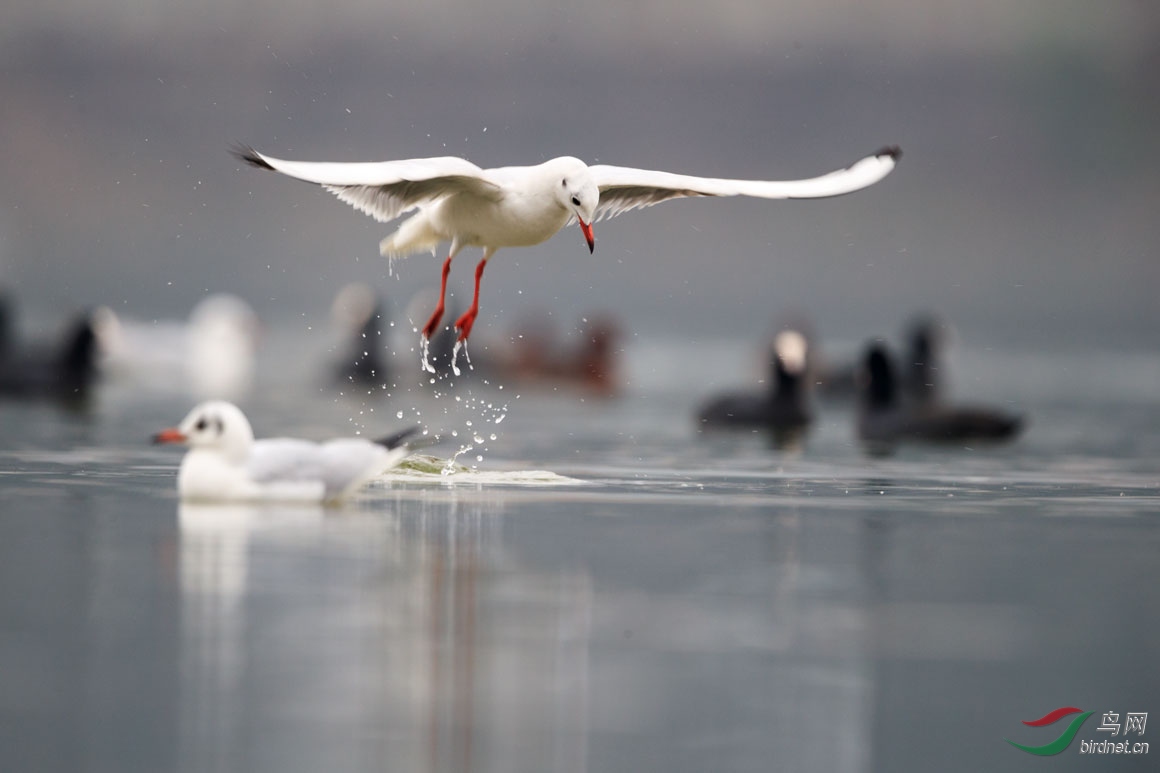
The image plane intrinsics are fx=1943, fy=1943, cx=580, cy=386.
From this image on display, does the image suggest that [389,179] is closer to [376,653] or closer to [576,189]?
[576,189]

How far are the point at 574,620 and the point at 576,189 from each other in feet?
14.0

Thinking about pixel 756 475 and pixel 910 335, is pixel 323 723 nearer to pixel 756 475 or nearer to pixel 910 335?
pixel 756 475

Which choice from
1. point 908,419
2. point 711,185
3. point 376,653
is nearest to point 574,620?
point 376,653

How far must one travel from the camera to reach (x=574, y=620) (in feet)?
22.6

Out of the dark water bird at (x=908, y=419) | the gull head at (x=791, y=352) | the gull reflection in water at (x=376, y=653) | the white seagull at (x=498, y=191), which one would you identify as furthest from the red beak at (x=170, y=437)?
the gull head at (x=791, y=352)

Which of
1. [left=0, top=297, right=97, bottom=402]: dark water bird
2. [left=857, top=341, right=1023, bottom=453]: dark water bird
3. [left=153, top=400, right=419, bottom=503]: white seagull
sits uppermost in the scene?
[left=0, top=297, right=97, bottom=402]: dark water bird

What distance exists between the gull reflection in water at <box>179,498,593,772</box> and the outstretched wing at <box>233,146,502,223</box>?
1.82 metres

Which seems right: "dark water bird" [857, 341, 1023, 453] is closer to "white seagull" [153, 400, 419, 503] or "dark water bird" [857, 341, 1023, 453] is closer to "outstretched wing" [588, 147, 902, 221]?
"outstretched wing" [588, 147, 902, 221]

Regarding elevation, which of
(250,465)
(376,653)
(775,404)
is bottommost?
(376,653)

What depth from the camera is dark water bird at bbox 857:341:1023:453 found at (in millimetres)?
15898

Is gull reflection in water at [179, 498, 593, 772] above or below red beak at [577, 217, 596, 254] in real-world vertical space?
below

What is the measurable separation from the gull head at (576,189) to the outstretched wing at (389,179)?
358mm

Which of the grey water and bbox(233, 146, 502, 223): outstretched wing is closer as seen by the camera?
the grey water

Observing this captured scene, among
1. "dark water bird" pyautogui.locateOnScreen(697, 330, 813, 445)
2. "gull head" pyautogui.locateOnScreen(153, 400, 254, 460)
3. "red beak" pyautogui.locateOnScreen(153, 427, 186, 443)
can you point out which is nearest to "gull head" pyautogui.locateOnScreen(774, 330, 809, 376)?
"dark water bird" pyautogui.locateOnScreen(697, 330, 813, 445)
